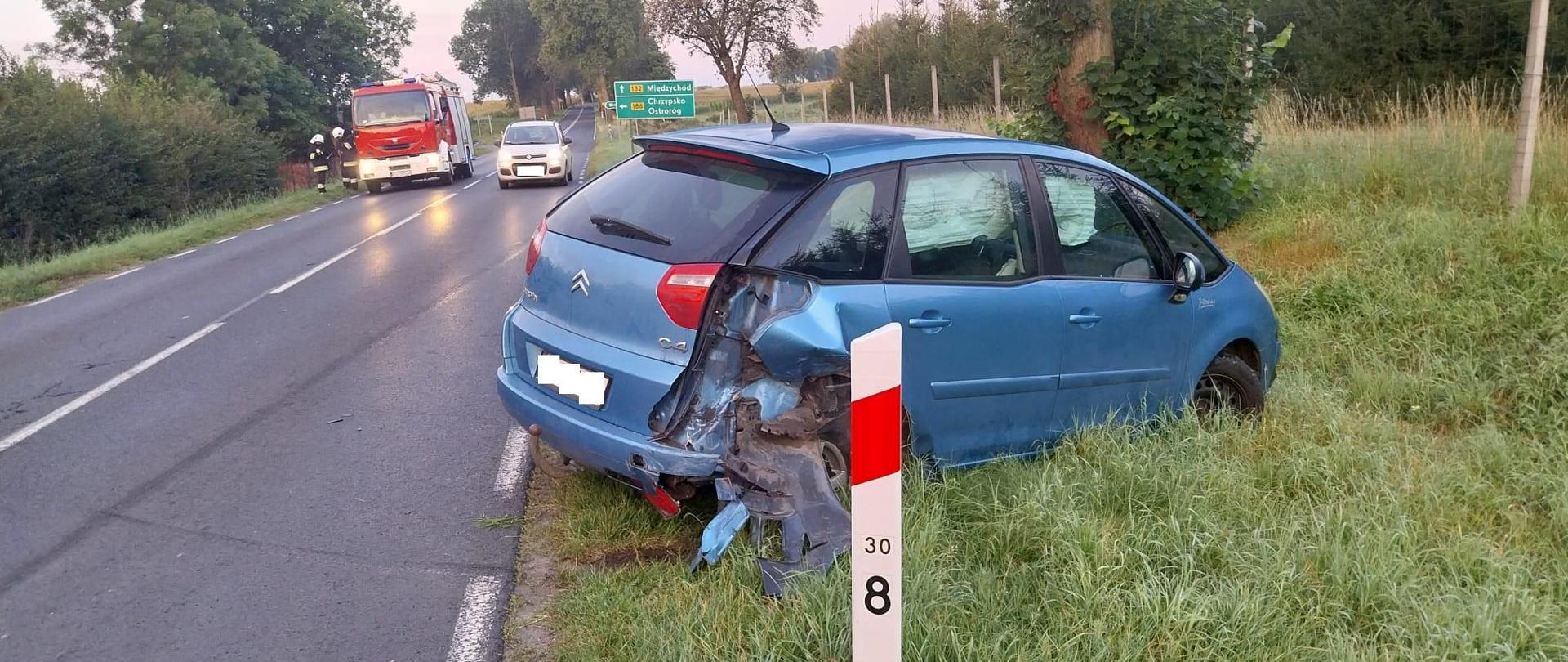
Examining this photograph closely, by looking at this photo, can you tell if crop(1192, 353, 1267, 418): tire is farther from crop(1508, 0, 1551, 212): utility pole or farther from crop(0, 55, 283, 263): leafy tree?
crop(0, 55, 283, 263): leafy tree

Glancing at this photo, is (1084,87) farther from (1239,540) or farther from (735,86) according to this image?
(735,86)

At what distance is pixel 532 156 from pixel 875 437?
23373 millimetres

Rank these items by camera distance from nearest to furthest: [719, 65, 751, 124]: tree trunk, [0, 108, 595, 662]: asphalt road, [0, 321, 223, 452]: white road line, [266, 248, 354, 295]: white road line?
[0, 108, 595, 662]: asphalt road < [0, 321, 223, 452]: white road line < [266, 248, 354, 295]: white road line < [719, 65, 751, 124]: tree trunk

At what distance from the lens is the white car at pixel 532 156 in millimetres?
24750

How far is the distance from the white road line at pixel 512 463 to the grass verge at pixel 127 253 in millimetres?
8661

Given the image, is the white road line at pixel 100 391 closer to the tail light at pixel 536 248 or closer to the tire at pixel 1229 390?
the tail light at pixel 536 248

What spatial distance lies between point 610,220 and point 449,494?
1590 mm

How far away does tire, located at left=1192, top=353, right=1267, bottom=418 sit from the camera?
17.2 ft

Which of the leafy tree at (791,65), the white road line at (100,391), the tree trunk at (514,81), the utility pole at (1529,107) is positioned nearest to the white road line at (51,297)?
the white road line at (100,391)

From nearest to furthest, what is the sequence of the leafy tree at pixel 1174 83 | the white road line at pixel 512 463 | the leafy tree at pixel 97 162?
the white road line at pixel 512 463 < the leafy tree at pixel 1174 83 < the leafy tree at pixel 97 162

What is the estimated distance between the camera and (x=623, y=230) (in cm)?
425

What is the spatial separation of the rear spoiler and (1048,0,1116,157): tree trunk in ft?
19.5

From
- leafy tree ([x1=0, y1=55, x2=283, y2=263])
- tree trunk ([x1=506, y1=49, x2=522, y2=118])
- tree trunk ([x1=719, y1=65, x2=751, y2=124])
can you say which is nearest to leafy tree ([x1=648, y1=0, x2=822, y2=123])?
tree trunk ([x1=719, y1=65, x2=751, y2=124])

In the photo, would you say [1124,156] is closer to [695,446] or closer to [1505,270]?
[1505,270]
